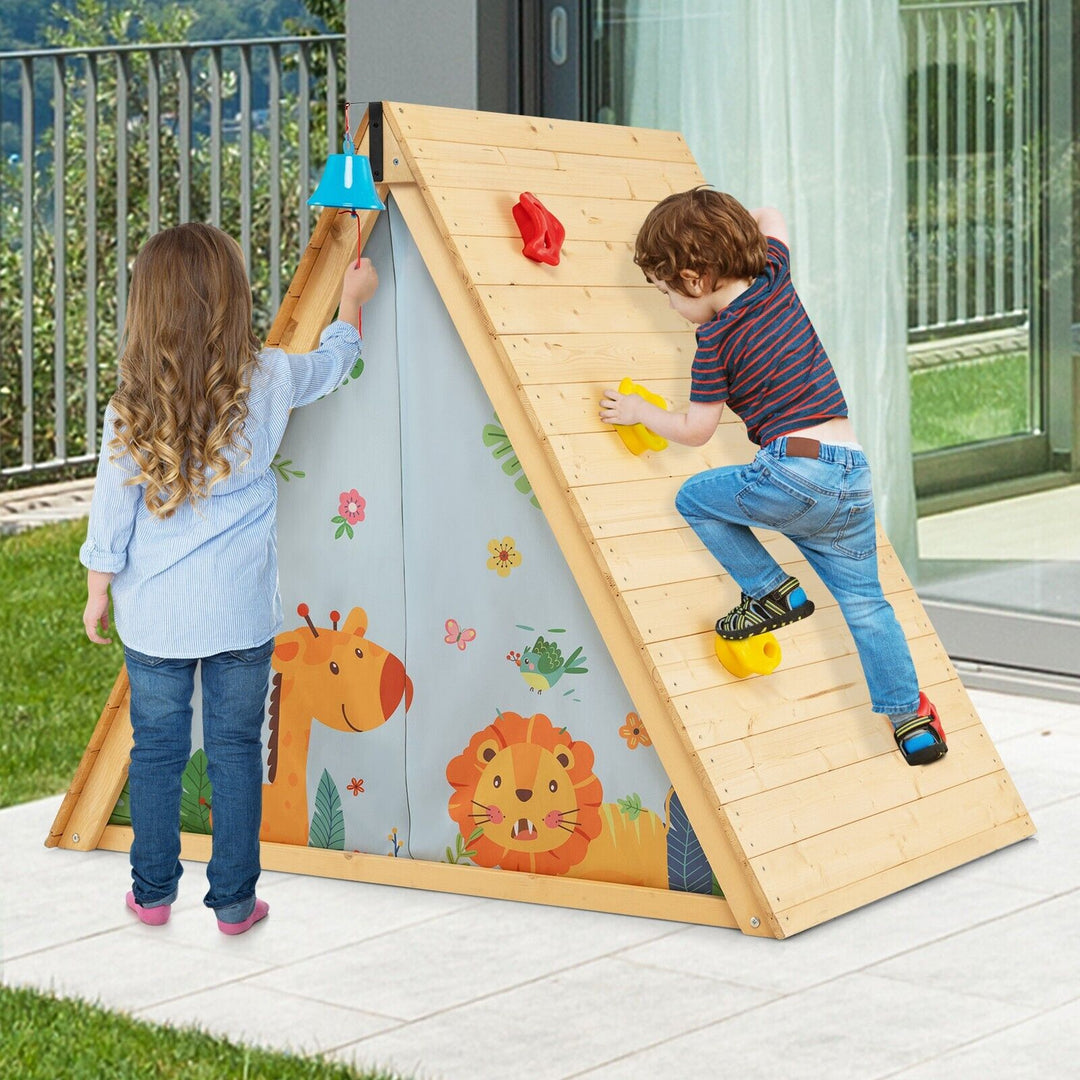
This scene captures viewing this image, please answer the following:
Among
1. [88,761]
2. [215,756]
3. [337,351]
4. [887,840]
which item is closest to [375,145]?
[337,351]

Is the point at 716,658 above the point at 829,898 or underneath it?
above

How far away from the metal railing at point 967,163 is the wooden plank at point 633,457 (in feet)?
6.40

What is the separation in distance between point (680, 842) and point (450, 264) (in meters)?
1.17

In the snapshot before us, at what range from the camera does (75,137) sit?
31.6ft

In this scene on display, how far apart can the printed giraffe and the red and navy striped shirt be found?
836 mm

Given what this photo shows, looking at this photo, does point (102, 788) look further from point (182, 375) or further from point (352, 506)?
point (182, 375)

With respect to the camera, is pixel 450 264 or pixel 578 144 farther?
pixel 578 144

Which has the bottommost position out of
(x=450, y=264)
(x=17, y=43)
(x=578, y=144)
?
(x=450, y=264)

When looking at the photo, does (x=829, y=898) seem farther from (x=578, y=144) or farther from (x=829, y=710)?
(x=578, y=144)

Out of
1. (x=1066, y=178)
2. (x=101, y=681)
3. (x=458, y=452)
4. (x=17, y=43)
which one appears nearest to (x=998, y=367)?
(x=1066, y=178)

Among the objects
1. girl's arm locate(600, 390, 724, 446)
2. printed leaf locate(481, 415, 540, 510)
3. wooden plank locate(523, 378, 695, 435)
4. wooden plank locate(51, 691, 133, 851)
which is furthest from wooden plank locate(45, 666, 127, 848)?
girl's arm locate(600, 390, 724, 446)

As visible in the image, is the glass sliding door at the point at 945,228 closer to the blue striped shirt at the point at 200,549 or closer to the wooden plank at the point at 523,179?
the wooden plank at the point at 523,179

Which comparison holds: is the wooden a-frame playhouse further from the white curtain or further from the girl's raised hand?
the white curtain

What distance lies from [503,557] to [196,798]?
871 mm
